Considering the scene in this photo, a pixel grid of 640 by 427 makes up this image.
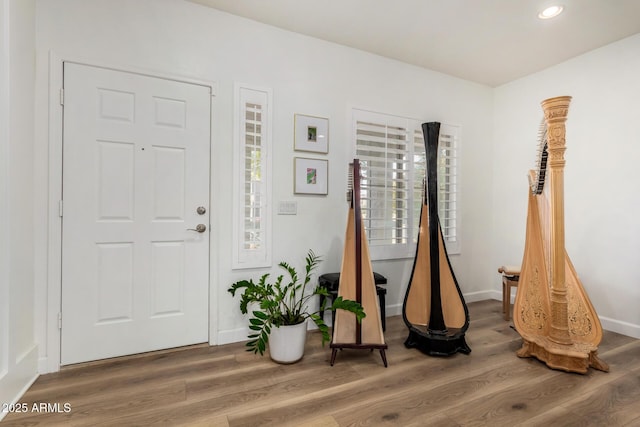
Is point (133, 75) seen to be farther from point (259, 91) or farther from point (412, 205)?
point (412, 205)

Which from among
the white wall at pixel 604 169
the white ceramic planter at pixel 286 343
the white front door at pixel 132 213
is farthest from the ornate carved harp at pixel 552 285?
the white front door at pixel 132 213

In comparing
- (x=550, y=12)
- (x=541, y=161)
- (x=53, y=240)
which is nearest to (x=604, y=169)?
(x=541, y=161)

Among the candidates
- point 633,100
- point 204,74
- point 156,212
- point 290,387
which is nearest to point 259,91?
point 204,74

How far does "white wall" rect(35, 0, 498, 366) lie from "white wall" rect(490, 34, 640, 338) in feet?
3.13

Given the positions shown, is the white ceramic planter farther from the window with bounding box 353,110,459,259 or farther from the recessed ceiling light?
the recessed ceiling light

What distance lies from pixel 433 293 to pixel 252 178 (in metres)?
1.65

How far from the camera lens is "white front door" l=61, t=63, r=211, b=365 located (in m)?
2.05

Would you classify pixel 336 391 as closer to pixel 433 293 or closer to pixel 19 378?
pixel 433 293

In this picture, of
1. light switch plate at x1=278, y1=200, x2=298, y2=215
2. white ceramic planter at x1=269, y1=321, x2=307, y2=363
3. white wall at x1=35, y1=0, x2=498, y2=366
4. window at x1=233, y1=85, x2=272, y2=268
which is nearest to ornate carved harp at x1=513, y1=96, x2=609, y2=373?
white wall at x1=35, y1=0, x2=498, y2=366

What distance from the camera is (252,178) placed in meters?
2.53

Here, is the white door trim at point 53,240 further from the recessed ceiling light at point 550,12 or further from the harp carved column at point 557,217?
the recessed ceiling light at point 550,12

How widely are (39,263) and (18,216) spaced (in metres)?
0.36

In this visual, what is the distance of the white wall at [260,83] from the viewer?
80.6 inches

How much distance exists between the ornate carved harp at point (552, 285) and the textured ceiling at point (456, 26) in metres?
A: 0.94
